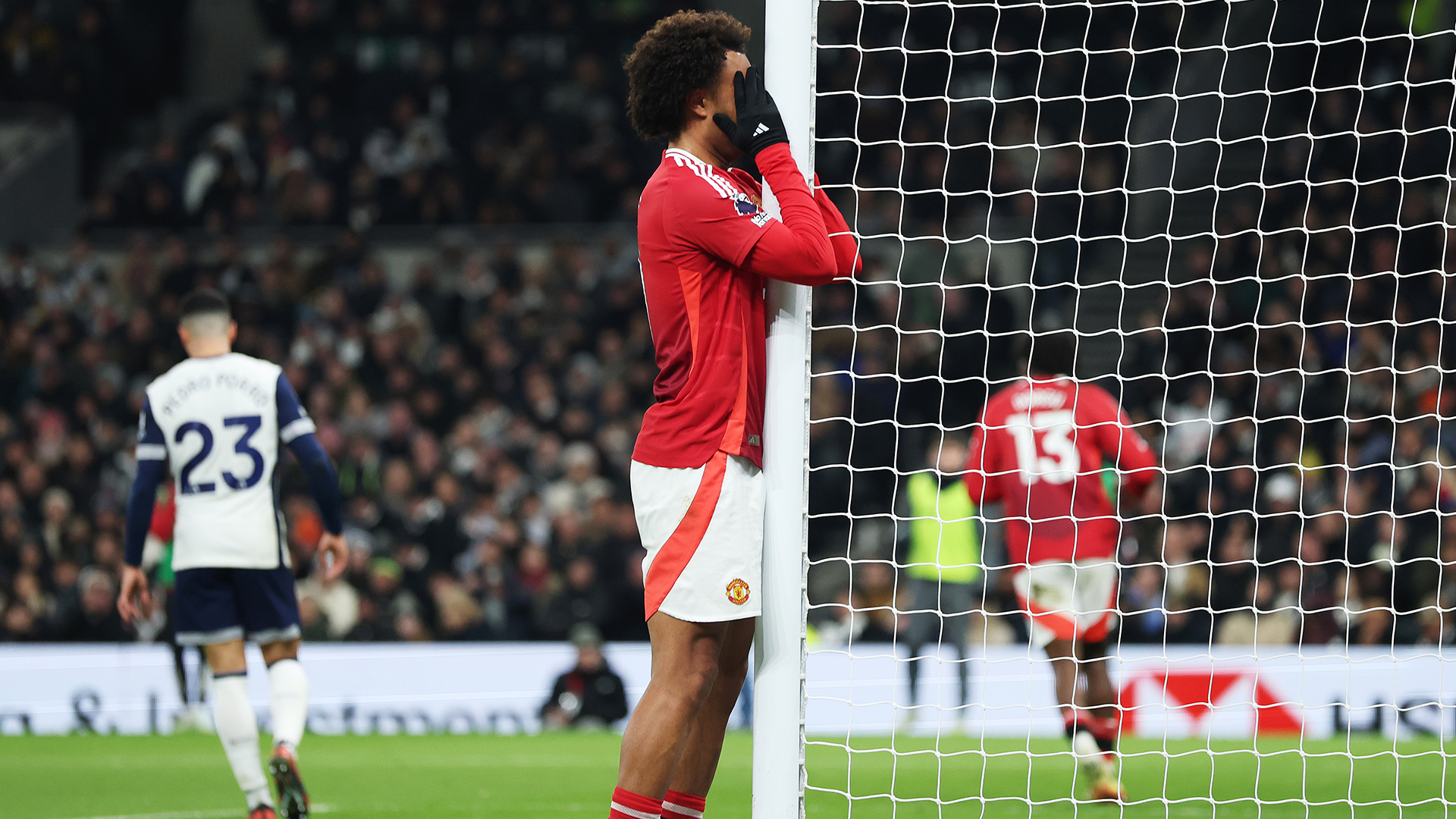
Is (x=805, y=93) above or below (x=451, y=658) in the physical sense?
above

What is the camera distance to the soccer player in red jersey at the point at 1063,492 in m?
5.68

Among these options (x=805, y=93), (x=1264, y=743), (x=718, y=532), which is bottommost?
(x=1264, y=743)

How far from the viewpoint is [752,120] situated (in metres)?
3.19

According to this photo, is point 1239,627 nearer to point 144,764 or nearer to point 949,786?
point 949,786

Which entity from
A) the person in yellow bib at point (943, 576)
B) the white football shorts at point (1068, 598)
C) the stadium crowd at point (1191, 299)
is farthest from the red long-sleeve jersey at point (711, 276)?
the person in yellow bib at point (943, 576)

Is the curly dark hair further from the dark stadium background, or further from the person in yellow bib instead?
the person in yellow bib

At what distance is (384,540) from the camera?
11734 millimetres

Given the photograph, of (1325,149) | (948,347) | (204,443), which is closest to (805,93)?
(204,443)

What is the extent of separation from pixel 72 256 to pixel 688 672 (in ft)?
43.2

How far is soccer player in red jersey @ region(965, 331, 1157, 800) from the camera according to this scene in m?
5.68

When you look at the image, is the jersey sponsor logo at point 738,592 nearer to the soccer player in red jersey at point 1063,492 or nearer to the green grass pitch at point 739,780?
the green grass pitch at point 739,780

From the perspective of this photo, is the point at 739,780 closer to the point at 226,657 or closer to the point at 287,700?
the point at 287,700

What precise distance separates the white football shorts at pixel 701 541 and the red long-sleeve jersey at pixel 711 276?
0.13 ft

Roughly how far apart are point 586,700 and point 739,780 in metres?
3.16
